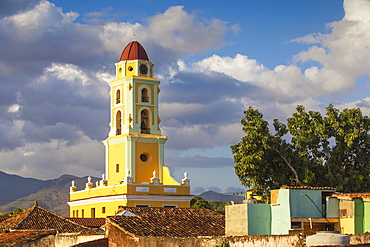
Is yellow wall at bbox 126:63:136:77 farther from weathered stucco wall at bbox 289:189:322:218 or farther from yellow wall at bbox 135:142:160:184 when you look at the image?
weathered stucco wall at bbox 289:189:322:218

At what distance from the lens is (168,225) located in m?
26.0

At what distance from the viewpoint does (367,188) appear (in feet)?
130

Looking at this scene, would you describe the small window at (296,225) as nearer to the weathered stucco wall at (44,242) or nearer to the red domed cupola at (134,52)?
the weathered stucco wall at (44,242)

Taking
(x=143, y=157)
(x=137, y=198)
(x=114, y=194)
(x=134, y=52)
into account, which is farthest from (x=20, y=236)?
(x=134, y=52)

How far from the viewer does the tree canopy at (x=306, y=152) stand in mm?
36844

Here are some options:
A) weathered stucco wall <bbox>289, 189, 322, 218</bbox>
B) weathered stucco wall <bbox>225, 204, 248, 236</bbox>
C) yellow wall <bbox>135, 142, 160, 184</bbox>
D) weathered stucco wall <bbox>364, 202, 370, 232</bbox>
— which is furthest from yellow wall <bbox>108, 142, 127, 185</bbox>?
weathered stucco wall <bbox>364, 202, 370, 232</bbox>

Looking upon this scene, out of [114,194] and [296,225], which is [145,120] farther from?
[296,225]

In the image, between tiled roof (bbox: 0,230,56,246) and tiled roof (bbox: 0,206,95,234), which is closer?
tiled roof (bbox: 0,230,56,246)

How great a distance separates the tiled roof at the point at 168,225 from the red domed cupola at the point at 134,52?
95.2 ft

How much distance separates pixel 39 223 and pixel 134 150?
20.0m

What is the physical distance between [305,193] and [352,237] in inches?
205

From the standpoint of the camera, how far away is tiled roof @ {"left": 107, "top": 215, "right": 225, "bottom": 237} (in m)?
24.6

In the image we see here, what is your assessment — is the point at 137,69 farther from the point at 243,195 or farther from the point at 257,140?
the point at 243,195

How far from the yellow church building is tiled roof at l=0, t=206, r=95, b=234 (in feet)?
51.9
